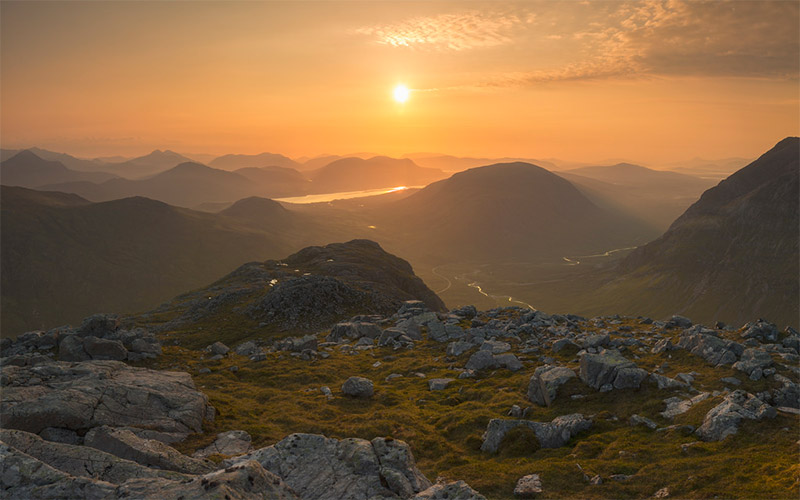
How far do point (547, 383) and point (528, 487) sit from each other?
1341 cm

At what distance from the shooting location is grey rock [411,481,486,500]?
16.4m

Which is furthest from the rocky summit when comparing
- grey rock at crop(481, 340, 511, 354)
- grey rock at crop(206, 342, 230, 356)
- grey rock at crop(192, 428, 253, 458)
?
grey rock at crop(206, 342, 230, 356)

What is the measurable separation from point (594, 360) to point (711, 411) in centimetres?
919

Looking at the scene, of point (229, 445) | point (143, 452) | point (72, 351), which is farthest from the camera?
point (72, 351)

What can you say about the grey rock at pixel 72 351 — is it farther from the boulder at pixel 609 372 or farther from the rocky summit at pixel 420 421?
the boulder at pixel 609 372

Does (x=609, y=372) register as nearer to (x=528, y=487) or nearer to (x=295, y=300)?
(x=528, y=487)

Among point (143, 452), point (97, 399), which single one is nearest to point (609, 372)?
point (143, 452)

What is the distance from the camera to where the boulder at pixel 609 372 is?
112 feet

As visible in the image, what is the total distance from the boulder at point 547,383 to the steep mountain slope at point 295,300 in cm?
4987

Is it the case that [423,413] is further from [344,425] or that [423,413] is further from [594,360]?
[594,360]

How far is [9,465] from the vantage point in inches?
550

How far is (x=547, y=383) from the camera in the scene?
35.7 metres

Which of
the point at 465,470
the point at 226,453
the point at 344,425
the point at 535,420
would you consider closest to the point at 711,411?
the point at 535,420

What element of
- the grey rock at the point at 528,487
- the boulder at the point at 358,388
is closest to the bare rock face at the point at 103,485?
the grey rock at the point at 528,487
